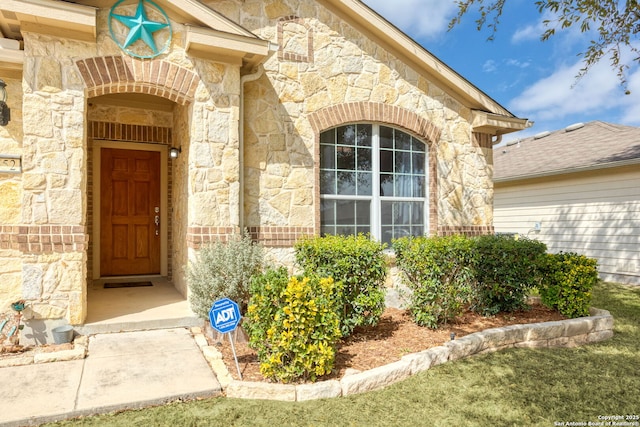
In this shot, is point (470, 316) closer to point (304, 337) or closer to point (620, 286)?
point (304, 337)

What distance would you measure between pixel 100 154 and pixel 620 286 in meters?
11.4

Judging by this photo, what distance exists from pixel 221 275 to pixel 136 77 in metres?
2.60

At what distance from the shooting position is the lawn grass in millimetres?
3000

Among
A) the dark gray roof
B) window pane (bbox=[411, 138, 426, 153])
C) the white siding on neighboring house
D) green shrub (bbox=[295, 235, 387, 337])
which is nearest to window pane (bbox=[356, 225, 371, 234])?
window pane (bbox=[411, 138, 426, 153])

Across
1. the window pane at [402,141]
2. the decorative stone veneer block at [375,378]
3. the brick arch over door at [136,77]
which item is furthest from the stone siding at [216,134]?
the decorative stone veneer block at [375,378]

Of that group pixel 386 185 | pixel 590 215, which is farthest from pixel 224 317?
Answer: pixel 590 215

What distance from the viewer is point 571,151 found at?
40.1 feet

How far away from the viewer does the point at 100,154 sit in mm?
7059

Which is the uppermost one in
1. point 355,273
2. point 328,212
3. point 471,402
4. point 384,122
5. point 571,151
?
point 571,151

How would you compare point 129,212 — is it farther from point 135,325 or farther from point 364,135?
point 364,135

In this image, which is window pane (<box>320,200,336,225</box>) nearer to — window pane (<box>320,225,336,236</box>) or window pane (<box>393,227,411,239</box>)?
window pane (<box>320,225,336,236</box>)

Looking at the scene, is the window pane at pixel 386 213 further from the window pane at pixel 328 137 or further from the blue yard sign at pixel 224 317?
the blue yard sign at pixel 224 317

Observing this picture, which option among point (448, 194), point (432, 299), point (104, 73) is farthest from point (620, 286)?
point (104, 73)

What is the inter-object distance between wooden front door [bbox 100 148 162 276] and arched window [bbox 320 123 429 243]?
333 centimetres
